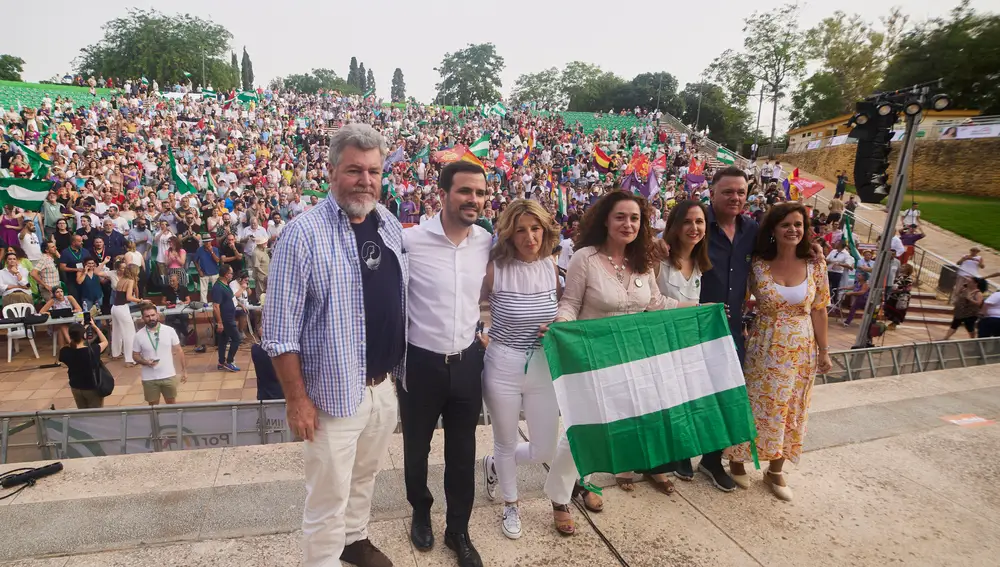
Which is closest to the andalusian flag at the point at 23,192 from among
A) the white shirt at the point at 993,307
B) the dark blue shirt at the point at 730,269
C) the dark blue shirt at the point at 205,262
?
the dark blue shirt at the point at 205,262

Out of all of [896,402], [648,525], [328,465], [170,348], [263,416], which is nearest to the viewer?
[328,465]

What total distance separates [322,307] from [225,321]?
6.26 meters

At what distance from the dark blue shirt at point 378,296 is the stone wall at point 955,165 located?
1099 inches

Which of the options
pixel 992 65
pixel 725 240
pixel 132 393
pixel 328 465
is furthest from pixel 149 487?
pixel 992 65

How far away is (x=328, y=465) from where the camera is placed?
6.81 feet

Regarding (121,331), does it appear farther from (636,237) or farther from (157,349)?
(636,237)

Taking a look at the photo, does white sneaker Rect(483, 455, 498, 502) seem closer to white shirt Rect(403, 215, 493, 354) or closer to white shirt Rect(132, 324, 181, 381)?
white shirt Rect(403, 215, 493, 354)

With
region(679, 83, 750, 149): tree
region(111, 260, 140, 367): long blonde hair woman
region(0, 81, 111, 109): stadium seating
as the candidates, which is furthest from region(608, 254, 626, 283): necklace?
region(679, 83, 750, 149): tree

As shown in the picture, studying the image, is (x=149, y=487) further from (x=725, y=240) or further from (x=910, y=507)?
(x=910, y=507)

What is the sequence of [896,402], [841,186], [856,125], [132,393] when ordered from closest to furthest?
[896,402], [132,393], [856,125], [841,186]

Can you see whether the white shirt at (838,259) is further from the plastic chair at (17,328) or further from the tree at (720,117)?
the tree at (720,117)

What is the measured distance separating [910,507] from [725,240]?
1958mm

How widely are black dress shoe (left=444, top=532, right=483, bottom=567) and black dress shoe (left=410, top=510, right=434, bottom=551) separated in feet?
0.29

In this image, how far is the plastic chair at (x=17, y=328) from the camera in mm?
7211
